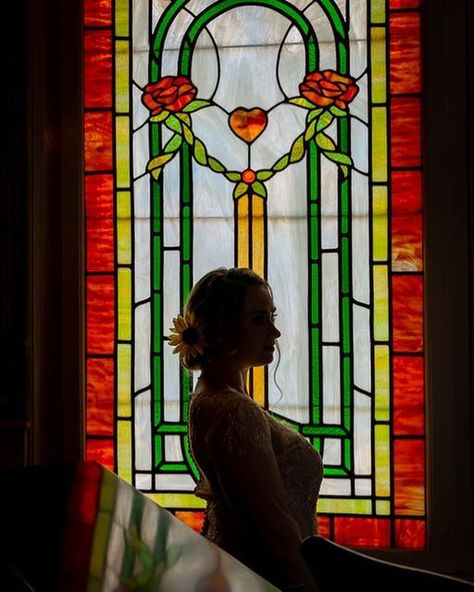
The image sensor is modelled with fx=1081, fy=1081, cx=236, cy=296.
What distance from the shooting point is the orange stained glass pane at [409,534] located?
3330mm

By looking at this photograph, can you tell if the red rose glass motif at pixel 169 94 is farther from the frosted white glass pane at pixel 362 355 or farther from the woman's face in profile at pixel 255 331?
the woman's face in profile at pixel 255 331

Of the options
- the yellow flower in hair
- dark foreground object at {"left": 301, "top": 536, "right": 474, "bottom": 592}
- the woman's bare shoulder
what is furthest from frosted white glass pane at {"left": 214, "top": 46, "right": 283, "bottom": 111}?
dark foreground object at {"left": 301, "top": 536, "right": 474, "bottom": 592}

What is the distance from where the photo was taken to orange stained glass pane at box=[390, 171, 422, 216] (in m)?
3.35

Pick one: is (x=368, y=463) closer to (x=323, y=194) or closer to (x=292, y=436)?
(x=323, y=194)

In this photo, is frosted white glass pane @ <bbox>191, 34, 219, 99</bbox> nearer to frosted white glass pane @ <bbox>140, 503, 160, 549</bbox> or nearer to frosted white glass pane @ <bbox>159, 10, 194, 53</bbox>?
frosted white glass pane @ <bbox>159, 10, 194, 53</bbox>

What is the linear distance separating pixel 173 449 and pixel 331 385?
1.79 ft

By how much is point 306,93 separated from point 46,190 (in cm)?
89

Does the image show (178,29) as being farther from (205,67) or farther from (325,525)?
(325,525)

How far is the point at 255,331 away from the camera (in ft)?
7.76

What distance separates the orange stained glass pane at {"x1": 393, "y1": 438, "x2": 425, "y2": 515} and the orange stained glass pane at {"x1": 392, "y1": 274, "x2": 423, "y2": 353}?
0.96 feet

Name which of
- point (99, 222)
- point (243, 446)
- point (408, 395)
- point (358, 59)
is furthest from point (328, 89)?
point (243, 446)

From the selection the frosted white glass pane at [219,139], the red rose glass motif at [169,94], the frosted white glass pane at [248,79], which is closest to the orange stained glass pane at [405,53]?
the frosted white glass pane at [248,79]

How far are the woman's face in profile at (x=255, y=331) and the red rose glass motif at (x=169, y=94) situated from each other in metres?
1.28

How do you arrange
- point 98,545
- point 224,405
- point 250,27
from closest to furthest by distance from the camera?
point 98,545, point 224,405, point 250,27
